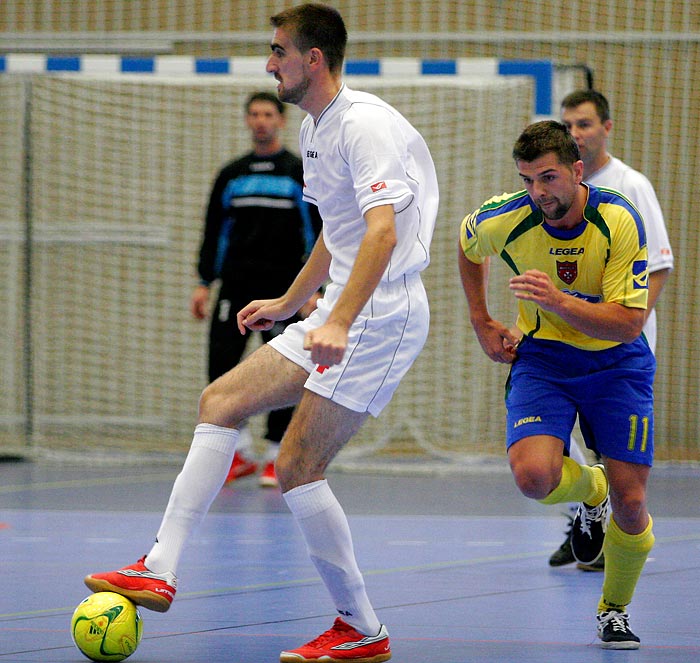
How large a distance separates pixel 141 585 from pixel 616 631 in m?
1.37

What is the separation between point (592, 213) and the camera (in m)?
4.02

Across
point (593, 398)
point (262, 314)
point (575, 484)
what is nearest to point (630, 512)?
point (575, 484)

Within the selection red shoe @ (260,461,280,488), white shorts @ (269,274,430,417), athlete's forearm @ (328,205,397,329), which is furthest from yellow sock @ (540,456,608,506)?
red shoe @ (260,461,280,488)

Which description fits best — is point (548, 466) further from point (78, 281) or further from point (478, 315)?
→ point (78, 281)

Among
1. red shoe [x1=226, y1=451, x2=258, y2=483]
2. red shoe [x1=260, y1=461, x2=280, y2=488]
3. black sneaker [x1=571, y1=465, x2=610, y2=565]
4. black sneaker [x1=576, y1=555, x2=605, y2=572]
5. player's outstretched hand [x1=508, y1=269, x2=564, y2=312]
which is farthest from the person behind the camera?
red shoe [x1=226, y1=451, x2=258, y2=483]

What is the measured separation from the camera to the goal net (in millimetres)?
10344

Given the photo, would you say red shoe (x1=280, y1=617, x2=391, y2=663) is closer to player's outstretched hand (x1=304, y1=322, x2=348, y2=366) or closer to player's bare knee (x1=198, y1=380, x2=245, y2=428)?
player's bare knee (x1=198, y1=380, x2=245, y2=428)

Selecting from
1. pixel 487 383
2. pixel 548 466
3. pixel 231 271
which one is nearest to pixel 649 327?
pixel 548 466

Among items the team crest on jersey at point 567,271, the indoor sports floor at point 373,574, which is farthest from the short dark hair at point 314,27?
the indoor sports floor at point 373,574

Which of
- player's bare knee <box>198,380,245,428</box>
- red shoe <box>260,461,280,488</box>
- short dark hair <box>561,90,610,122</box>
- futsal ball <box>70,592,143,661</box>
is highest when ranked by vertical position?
short dark hair <box>561,90,610,122</box>

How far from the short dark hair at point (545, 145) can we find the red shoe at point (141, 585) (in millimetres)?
1617

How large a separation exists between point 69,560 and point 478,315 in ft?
7.06

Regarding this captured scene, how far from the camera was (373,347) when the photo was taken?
3.67 m

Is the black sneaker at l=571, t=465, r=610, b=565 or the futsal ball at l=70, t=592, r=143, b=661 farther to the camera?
the black sneaker at l=571, t=465, r=610, b=565
